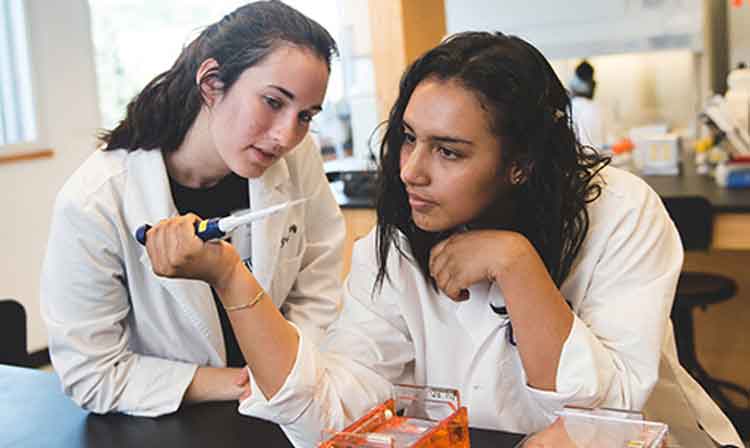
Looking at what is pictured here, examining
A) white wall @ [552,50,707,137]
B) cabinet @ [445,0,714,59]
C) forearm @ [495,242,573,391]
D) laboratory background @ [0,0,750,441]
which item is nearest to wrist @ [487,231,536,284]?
forearm @ [495,242,573,391]

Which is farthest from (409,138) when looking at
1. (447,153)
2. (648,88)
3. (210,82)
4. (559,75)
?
(648,88)

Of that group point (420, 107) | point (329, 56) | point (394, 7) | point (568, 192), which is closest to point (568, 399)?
point (568, 192)

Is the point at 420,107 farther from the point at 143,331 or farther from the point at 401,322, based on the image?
the point at 143,331

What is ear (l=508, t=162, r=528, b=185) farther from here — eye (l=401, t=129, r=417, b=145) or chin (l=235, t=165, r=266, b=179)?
chin (l=235, t=165, r=266, b=179)

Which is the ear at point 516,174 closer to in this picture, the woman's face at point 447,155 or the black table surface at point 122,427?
the woman's face at point 447,155

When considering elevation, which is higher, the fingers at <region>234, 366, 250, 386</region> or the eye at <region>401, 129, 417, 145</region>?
the eye at <region>401, 129, 417, 145</region>

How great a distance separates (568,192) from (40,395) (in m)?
0.93

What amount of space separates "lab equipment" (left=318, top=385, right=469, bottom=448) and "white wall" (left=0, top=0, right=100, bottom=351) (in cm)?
361

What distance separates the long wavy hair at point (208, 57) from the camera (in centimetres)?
144

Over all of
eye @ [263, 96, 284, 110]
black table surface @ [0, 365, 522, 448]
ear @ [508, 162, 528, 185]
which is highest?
eye @ [263, 96, 284, 110]

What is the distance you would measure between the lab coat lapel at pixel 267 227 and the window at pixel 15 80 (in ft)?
9.76

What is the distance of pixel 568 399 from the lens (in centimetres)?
114

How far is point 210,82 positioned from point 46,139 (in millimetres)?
3187

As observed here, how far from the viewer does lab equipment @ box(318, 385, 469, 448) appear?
91 cm
